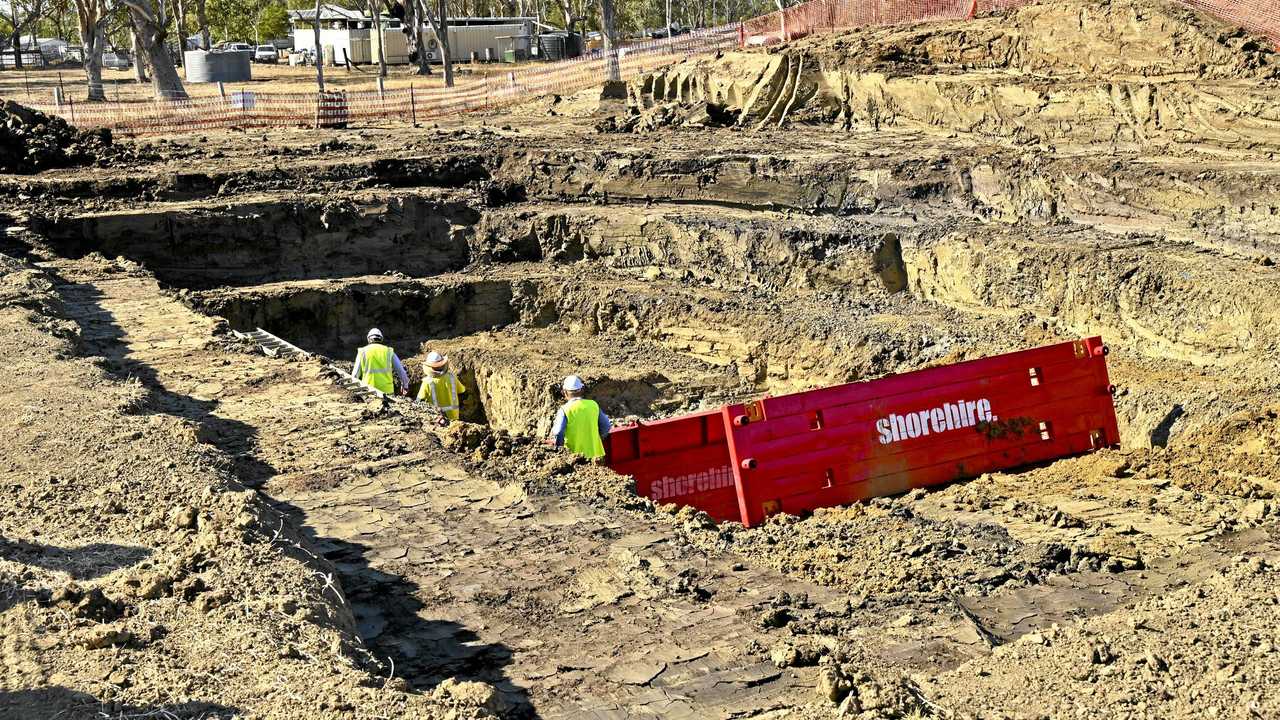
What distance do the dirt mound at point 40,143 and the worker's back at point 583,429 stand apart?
50.2ft

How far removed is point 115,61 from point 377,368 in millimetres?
55645

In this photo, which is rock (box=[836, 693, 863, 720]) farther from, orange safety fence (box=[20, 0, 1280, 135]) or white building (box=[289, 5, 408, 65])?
white building (box=[289, 5, 408, 65])

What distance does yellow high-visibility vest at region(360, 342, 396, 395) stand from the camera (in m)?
11.7

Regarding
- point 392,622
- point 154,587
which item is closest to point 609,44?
point 392,622

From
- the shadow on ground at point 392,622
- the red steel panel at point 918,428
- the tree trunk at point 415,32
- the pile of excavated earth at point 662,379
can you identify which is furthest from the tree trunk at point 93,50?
the red steel panel at point 918,428

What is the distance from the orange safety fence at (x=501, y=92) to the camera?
25344mm

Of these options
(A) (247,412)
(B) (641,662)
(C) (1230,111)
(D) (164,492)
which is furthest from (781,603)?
(C) (1230,111)

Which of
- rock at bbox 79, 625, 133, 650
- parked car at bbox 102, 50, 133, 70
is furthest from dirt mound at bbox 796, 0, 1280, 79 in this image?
parked car at bbox 102, 50, 133, 70

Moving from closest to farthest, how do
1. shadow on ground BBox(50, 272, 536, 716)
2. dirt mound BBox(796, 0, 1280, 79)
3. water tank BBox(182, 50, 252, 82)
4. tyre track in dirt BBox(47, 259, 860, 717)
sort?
1. tyre track in dirt BBox(47, 259, 860, 717)
2. shadow on ground BBox(50, 272, 536, 716)
3. dirt mound BBox(796, 0, 1280, 79)
4. water tank BBox(182, 50, 252, 82)

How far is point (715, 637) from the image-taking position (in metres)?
6.13

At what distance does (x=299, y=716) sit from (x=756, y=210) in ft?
45.8

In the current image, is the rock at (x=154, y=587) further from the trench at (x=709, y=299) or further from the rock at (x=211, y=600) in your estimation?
the trench at (x=709, y=299)

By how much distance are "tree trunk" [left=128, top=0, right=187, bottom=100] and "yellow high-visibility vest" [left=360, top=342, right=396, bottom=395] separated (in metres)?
24.7

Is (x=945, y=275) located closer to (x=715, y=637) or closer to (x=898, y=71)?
(x=898, y=71)
